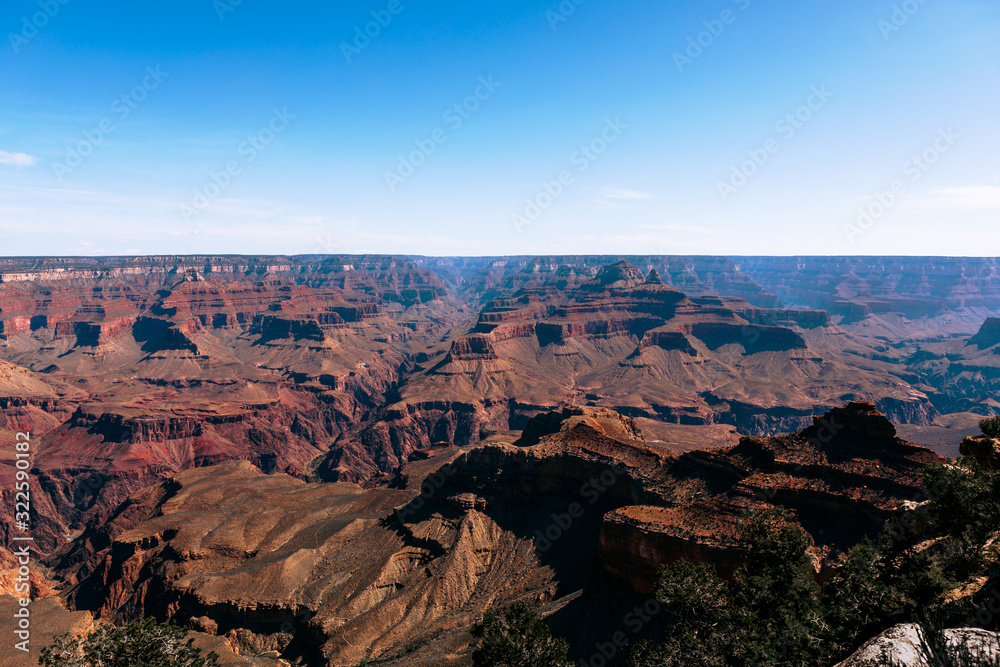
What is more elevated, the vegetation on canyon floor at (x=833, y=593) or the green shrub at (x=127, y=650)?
the vegetation on canyon floor at (x=833, y=593)

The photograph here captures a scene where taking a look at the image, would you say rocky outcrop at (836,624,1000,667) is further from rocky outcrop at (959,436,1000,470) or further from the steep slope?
the steep slope

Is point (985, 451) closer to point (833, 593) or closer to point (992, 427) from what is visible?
point (992, 427)

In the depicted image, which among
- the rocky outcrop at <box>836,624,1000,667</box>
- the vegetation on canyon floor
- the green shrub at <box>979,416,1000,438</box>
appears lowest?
the vegetation on canyon floor

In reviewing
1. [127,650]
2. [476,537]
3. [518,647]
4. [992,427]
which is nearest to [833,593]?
[992,427]

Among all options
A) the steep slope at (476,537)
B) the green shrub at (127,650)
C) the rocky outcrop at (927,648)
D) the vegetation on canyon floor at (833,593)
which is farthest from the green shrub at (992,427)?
the green shrub at (127,650)

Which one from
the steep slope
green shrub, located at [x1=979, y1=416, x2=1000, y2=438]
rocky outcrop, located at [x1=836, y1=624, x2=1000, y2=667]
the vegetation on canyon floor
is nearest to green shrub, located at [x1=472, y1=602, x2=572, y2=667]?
the vegetation on canyon floor

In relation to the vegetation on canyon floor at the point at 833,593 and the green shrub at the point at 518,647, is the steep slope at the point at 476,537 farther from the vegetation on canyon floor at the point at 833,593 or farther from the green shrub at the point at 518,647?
the green shrub at the point at 518,647

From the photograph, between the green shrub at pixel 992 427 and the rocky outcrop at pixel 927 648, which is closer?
the rocky outcrop at pixel 927 648

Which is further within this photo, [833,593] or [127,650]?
[127,650]

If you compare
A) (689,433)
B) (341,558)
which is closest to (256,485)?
(341,558)

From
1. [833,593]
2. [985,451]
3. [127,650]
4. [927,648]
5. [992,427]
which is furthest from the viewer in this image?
[985,451]

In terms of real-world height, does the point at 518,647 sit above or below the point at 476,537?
above
